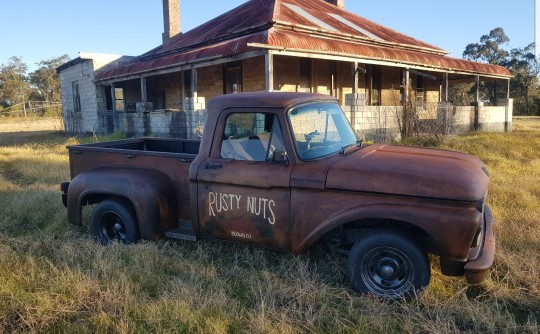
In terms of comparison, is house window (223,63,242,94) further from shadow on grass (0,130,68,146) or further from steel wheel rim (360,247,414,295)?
steel wheel rim (360,247,414,295)

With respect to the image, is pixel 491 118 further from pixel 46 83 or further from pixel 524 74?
pixel 46 83

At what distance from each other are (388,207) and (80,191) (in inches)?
139

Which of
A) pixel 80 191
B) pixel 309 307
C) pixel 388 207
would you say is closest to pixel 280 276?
pixel 309 307

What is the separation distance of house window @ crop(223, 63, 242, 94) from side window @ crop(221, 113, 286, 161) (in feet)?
39.9

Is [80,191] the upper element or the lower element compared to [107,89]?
lower

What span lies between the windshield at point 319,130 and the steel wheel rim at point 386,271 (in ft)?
3.22

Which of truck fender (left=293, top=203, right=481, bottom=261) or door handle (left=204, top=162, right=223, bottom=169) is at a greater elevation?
door handle (left=204, top=162, right=223, bottom=169)

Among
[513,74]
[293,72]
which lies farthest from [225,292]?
[513,74]

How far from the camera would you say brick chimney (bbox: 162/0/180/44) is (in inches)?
862

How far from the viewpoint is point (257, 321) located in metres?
3.10

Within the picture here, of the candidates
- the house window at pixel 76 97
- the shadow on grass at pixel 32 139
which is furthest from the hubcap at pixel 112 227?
the house window at pixel 76 97

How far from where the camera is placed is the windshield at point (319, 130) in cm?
385

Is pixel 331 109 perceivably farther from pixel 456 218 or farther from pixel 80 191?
pixel 80 191

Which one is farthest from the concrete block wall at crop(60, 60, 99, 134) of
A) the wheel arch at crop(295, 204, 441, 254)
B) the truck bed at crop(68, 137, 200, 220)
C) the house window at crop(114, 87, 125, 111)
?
the wheel arch at crop(295, 204, 441, 254)
